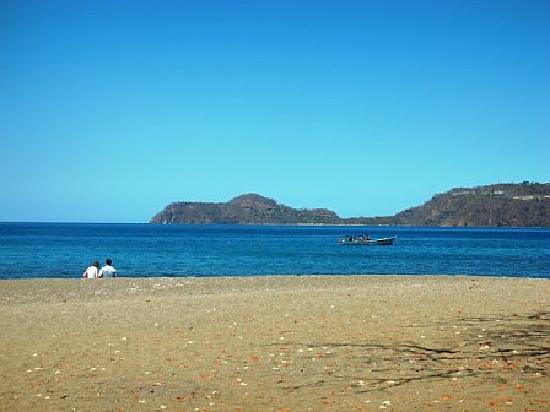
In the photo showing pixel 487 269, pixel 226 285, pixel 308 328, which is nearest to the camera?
pixel 308 328

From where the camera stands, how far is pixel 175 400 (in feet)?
30.0

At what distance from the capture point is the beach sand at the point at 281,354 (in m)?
9.08

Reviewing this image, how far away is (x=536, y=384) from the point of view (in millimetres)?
9328

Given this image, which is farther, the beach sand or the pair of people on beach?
the pair of people on beach

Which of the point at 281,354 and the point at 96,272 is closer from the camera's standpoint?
the point at 281,354

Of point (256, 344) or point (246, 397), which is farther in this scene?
point (256, 344)

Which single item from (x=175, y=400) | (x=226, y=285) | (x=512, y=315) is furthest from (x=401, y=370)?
(x=226, y=285)

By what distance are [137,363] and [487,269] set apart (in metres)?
47.1

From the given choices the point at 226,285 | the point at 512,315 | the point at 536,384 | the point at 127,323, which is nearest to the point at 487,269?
the point at 226,285

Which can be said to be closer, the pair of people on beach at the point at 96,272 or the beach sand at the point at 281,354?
the beach sand at the point at 281,354

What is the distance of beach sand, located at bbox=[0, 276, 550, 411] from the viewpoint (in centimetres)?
908

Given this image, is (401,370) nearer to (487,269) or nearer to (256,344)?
(256,344)

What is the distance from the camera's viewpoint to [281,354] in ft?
39.0

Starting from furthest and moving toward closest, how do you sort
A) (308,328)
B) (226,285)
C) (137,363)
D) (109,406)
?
(226,285) → (308,328) → (137,363) → (109,406)
